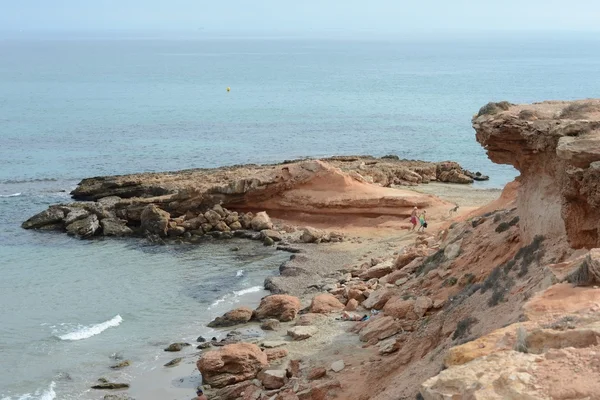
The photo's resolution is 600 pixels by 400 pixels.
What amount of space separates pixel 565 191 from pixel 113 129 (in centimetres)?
6434

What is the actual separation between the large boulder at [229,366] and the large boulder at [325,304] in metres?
4.73

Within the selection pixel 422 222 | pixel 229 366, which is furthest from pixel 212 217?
pixel 229 366

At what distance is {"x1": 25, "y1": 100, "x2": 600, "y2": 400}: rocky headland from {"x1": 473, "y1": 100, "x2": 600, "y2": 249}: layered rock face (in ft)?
0.11

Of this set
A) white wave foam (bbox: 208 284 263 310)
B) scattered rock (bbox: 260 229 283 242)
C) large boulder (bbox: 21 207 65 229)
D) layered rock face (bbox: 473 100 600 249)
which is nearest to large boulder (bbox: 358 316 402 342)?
layered rock face (bbox: 473 100 600 249)

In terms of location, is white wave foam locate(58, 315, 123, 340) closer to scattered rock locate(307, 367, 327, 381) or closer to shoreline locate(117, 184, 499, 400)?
shoreline locate(117, 184, 499, 400)

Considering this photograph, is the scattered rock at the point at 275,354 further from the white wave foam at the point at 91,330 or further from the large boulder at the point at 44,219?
the large boulder at the point at 44,219

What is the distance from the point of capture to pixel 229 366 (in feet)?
67.9

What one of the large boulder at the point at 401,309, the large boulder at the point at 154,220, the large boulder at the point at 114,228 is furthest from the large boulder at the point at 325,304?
the large boulder at the point at 114,228

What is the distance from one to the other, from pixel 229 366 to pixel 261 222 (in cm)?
1688

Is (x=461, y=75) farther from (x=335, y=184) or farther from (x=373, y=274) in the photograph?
(x=373, y=274)

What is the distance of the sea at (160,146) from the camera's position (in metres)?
25.6

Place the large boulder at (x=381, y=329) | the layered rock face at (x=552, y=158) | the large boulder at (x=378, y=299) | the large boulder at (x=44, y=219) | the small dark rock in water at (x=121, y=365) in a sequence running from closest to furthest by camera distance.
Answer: the layered rock face at (x=552, y=158)
the large boulder at (x=381, y=329)
the small dark rock in water at (x=121, y=365)
the large boulder at (x=378, y=299)
the large boulder at (x=44, y=219)

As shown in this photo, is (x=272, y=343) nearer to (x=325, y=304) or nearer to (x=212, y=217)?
(x=325, y=304)

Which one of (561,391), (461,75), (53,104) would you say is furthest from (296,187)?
(461,75)
